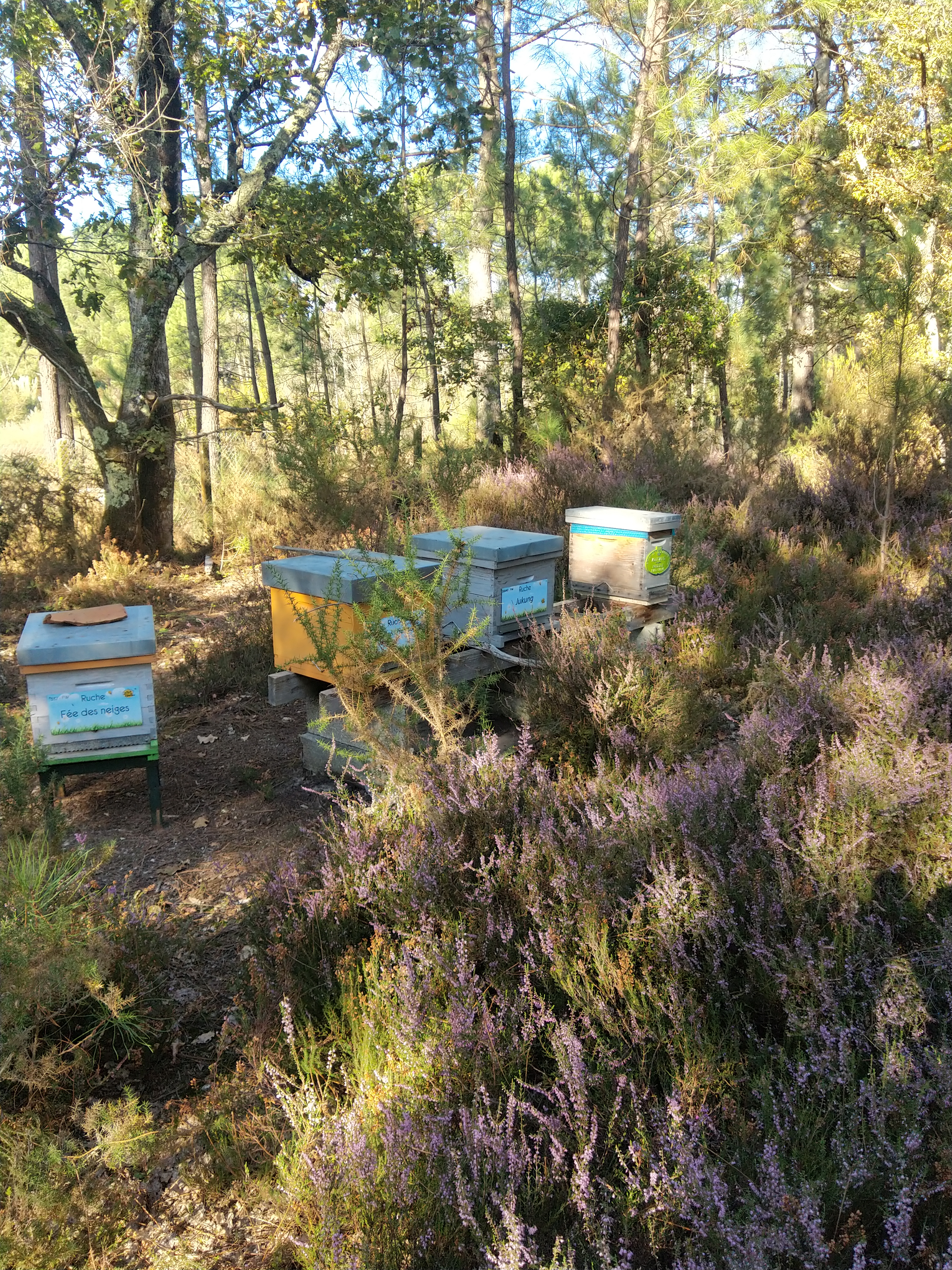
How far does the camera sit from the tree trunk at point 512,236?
11.0m

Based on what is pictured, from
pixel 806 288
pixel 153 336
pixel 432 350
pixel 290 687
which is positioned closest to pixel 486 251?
pixel 432 350

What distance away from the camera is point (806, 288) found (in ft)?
54.2

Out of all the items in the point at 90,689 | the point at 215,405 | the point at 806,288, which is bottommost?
the point at 90,689

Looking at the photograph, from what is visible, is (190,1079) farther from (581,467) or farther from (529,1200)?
(581,467)

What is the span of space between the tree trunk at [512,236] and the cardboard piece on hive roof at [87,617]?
25.7 feet

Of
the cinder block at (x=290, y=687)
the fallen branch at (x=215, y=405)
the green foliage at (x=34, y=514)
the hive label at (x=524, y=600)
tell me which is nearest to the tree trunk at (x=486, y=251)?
the fallen branch at (x=215, y=405)

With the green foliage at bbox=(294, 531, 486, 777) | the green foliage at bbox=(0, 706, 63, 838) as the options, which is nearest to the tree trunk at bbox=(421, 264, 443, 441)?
the green foliage at bbox=(294, 531, 486, 777)

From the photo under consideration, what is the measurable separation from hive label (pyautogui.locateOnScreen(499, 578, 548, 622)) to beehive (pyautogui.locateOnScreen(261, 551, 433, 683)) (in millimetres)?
531

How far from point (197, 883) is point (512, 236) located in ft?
33.8

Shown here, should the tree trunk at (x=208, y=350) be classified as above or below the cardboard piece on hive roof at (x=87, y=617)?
above

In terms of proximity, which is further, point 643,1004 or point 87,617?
point 87,617

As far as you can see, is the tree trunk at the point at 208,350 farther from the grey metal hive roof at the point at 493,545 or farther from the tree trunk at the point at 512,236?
the grey metal hive roof at the point at 493,545

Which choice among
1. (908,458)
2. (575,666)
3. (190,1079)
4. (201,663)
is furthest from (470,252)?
(190,1079)

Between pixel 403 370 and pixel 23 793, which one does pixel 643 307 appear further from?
pixel 23 793
